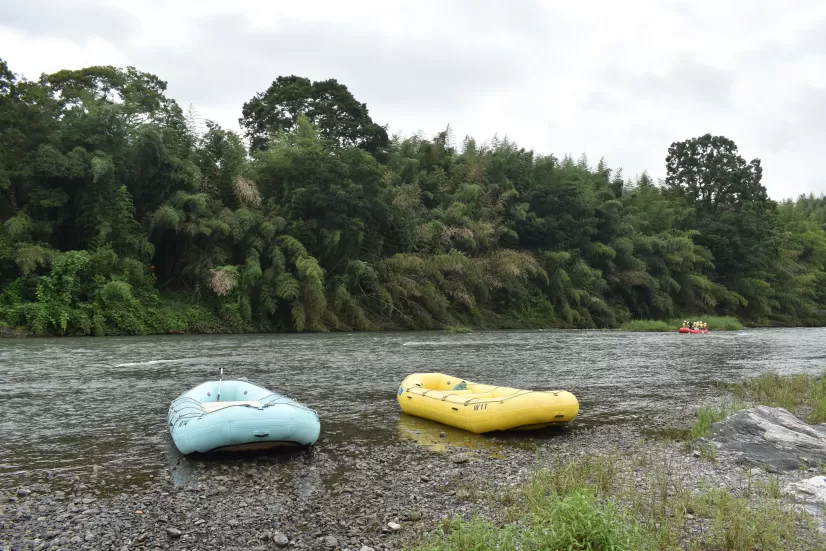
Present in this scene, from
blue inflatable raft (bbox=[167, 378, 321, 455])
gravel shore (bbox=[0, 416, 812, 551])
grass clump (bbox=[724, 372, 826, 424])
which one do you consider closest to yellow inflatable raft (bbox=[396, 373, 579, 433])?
gravel shore (bbox=[0, 416, 812, 551])

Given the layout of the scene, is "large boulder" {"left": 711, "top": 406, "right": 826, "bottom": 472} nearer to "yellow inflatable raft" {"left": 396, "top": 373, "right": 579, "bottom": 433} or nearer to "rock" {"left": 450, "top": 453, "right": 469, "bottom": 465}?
"yellow inflatable raft" {"left": 396, "top": 373, "right": 579, "bottom": 433}

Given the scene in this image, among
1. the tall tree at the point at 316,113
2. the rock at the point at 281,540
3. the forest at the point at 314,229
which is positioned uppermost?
the tall tree at the point at 316,113

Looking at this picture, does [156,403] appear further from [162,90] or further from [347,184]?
[162,90]

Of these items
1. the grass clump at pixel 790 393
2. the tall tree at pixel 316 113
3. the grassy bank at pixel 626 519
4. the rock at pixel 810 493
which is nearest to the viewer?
the grassy bank at pixel 626 519

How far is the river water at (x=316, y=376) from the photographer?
7168 millimetres

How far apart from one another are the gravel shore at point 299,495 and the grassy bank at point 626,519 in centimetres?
29

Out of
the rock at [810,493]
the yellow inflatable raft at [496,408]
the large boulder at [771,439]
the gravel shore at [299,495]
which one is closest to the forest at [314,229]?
the yellow inflatable raft at [496,408]

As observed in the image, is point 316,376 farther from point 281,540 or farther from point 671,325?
point 671,325

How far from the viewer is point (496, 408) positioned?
769 centimetres

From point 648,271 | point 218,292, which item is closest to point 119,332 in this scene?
point 218,292

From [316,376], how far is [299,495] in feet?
21.8

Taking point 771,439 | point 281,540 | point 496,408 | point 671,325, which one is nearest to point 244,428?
point 281,540

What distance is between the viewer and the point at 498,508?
5.00 meters

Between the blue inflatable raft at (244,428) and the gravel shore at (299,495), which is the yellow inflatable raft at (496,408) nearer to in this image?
the gravel shore at (299,495)
